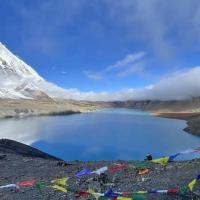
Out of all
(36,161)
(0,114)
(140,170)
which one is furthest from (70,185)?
(0,114)

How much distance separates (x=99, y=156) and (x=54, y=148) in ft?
38.0

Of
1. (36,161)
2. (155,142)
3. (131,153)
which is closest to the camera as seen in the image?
(36,161)

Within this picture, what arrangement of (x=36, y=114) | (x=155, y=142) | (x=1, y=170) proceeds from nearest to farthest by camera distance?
1. (x=1, y=170)
2. (x=155, y=142)
3. (x=36, y=114)

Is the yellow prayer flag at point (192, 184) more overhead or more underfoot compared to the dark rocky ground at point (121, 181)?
more overhead

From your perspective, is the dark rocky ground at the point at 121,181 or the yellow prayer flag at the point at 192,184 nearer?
the yellow prayer flag at the point at 192,184

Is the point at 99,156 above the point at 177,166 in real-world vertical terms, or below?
below

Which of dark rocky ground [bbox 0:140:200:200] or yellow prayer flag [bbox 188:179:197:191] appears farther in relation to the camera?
dark rocky ground [bbox 0:140:200:200]

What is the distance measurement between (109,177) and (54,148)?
144ft

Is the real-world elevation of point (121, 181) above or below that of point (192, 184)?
below

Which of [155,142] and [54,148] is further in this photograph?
[155,142]

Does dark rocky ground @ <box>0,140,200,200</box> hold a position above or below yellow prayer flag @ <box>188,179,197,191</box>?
below

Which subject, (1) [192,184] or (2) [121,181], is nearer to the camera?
(1) [192,184]

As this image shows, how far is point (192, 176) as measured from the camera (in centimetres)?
1175

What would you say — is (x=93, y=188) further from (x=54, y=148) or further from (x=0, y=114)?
(x=0, y=114)
